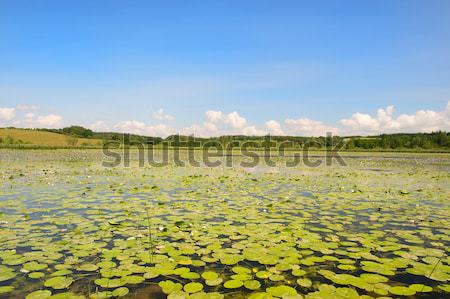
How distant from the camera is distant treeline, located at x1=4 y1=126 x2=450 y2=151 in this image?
198ft

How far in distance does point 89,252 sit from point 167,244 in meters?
0.88

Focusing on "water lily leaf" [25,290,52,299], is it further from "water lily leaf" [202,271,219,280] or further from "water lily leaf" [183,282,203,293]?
"water lily leaf" [202,271,219,280]

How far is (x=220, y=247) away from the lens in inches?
153

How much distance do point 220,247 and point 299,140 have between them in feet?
226

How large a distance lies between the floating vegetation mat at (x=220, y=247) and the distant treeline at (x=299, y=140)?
59.4 meters

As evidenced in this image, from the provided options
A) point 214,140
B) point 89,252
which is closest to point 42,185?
point 89,252

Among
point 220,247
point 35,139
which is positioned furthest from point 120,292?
point 35,139

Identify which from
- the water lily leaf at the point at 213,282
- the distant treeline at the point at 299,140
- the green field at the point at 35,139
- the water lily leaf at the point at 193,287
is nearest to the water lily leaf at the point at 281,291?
the water lily leaf at the point at 213,282

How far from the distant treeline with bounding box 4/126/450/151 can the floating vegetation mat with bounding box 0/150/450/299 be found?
59.4 m

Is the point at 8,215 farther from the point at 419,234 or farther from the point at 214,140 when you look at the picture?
the point at 214,140

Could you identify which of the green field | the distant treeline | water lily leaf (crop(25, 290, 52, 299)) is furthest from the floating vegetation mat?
the distant treeline

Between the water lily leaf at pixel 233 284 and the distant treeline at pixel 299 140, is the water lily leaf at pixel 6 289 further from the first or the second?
→ the distant treeline at pixel 299 140

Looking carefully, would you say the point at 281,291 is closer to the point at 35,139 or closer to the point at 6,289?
the point at 6,289

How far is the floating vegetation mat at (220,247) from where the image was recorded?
2.80 meters
